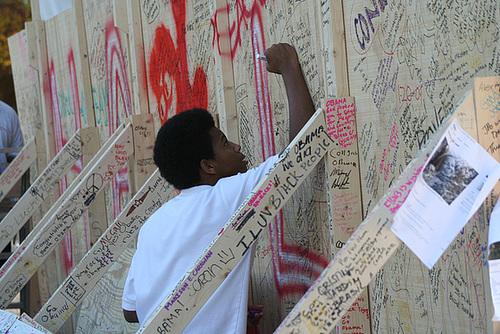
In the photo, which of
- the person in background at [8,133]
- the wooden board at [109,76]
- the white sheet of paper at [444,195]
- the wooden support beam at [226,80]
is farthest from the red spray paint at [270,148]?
the person in background at [8,133]

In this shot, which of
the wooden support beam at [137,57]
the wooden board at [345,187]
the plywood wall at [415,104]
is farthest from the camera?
the wooden support beam at [137,57]

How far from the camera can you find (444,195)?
2.10m

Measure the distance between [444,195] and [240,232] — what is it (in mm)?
936

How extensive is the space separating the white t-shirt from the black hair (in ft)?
0.45

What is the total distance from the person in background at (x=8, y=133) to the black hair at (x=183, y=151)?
4018mm

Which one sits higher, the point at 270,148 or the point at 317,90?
the point at 317,90

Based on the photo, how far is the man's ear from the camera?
330 centimetres

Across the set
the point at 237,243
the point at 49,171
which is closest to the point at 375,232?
the point at 237,243

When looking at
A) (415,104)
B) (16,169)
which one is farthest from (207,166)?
(16,169)

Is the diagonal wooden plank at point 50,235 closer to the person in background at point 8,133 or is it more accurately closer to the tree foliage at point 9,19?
the person in background at point 8,133

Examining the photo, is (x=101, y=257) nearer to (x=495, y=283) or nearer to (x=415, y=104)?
(x=415, y=104)

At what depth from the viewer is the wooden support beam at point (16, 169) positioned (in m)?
6.05

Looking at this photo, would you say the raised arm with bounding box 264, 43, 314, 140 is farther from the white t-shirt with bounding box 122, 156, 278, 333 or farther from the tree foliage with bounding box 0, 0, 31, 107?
the tree foliage with bounding box 0, 0, 31, 107

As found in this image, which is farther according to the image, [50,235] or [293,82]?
[50,235]
